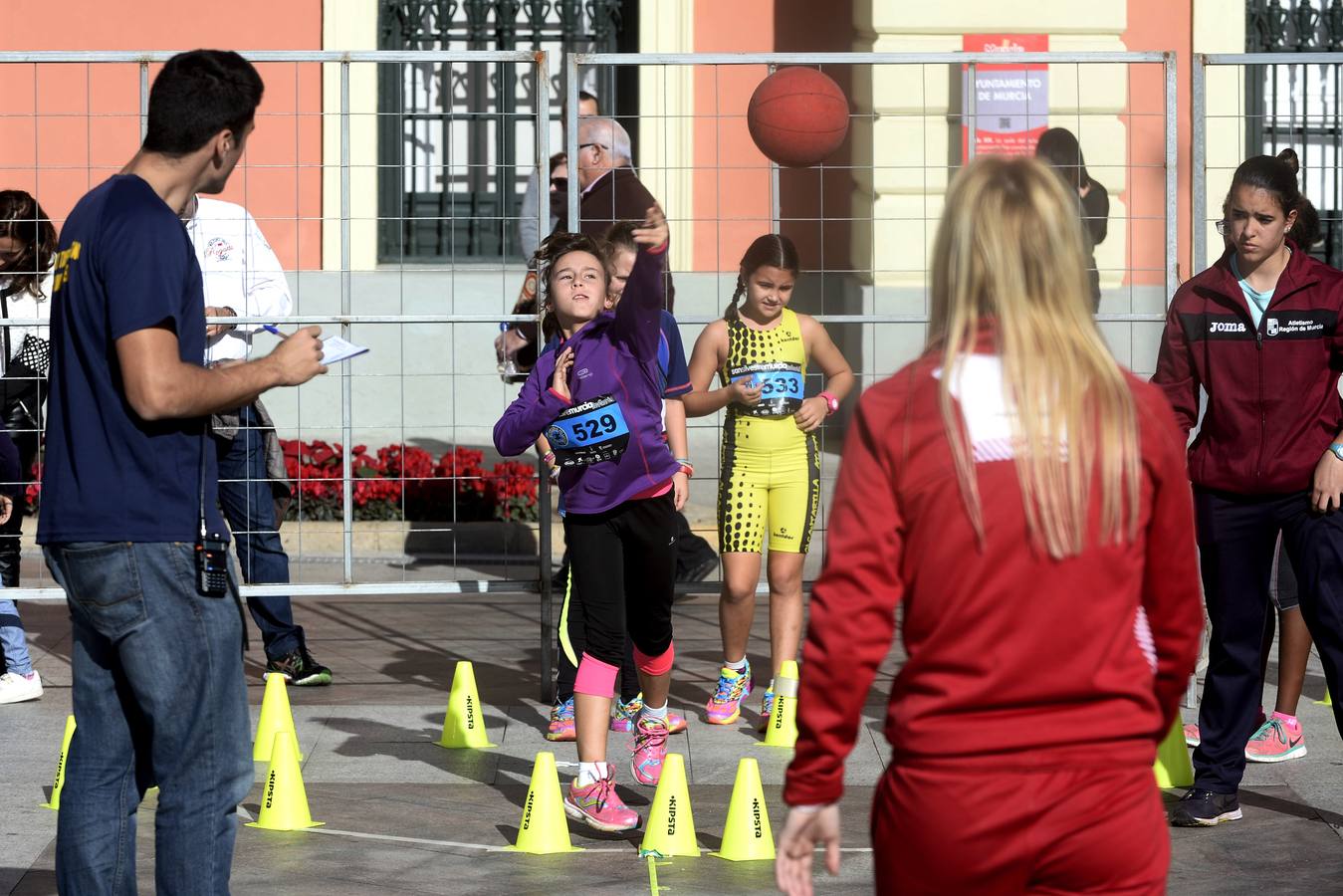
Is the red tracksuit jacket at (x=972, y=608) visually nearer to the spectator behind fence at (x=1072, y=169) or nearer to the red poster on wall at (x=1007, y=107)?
the spectator behind fence at (x=1072, y=169)

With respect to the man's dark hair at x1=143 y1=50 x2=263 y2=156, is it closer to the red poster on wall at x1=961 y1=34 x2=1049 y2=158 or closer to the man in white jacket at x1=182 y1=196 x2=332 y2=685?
the man in white jacket at x1=182 y1=196 x2=332 y2=685

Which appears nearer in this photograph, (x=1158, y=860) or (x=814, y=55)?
(x=1158, y=860)

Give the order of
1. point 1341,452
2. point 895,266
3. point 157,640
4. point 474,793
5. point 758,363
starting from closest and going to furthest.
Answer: point 157,640
point 1341,452
point 474,793
point 758,363
point 895,266

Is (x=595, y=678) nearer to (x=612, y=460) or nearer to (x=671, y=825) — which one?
(x=671, y=825)

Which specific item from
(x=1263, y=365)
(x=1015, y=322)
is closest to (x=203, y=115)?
(x=1015, y=322)

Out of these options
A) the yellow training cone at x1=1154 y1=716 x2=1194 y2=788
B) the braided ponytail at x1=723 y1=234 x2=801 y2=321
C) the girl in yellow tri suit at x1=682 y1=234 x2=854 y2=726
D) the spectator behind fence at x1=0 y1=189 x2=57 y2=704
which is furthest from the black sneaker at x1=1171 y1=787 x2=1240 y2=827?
the spectator behind fence at x1=0 y1=189 x2=57 y2=704

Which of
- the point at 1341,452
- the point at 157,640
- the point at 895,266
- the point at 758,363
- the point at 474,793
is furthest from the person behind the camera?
the point at 895,266

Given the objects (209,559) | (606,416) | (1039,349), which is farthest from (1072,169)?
(1039,349)

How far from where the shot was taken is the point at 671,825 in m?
5.63

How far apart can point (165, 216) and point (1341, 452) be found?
3.70 meters

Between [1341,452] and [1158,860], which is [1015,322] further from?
[1341,452]

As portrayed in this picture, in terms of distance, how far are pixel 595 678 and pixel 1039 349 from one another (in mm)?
3132

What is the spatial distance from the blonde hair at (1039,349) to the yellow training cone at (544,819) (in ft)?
9.67

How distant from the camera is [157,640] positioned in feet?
13.2
